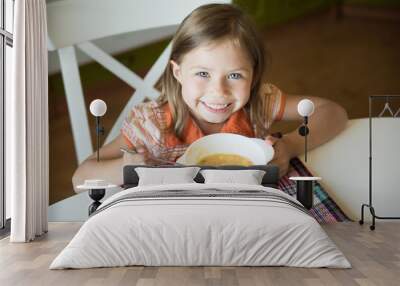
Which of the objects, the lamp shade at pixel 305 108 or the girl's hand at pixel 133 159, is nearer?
the lamp shade at pixel 305 108

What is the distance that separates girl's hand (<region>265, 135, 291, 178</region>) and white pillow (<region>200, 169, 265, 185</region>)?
2.39 ft

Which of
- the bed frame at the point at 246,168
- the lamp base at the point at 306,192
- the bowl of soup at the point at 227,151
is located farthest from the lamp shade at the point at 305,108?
the lamp base at the point at 306,192

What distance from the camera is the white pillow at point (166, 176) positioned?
7344 millimetres

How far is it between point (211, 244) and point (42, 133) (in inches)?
120

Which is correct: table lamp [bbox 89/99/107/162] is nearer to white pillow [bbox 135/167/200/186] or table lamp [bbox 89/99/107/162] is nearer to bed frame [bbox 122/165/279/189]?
bed frame [bbox 122/165/279/189]

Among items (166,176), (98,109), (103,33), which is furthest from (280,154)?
(103,33)

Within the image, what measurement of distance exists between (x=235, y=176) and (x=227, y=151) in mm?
907

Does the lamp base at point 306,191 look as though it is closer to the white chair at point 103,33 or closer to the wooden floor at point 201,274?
the wooden floor at point 201,274

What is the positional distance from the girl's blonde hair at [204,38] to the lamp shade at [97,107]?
2.56ft

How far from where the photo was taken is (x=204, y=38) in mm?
8117

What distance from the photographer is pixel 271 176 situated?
7871mm

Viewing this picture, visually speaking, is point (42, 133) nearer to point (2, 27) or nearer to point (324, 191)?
point (2, 27)

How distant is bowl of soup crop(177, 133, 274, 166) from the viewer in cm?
812

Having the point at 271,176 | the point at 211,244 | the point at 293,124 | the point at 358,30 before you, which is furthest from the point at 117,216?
the point at 358,30
